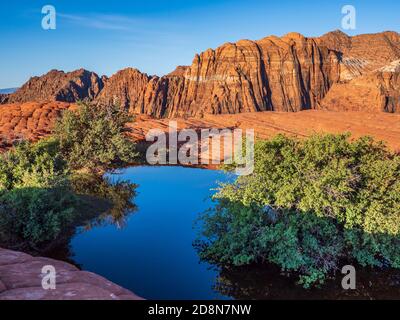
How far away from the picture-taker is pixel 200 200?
76.4ft

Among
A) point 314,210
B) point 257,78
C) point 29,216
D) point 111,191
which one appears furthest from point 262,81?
point 29,216

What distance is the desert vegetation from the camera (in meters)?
15.2

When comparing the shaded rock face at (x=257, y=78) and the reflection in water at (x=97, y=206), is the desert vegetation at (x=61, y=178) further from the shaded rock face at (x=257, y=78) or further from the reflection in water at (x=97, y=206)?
the shaded rock face at (x=257, y=78)

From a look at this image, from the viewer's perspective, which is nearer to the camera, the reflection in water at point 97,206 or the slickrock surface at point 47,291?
the slickrock surface at point 47,291

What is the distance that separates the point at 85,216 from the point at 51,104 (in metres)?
38.0

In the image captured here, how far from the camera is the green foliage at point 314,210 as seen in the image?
1392 cm

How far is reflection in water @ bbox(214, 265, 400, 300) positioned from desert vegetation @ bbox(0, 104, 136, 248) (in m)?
7.14

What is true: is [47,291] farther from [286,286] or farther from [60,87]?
[60,87]

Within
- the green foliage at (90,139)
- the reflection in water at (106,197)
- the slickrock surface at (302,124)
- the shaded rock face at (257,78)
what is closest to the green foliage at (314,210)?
the reflection in water at (106,197)

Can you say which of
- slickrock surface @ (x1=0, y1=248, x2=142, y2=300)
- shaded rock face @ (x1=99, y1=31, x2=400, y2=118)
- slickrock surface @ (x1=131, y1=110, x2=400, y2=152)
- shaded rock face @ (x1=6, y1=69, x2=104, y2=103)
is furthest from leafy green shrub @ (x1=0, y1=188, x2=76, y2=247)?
shaded rock face @ (x1=6, y1=69, x2=104, y2=103)

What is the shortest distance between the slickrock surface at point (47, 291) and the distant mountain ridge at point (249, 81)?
11286 centimetres

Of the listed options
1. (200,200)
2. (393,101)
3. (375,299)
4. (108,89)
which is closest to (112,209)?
(200,200)
